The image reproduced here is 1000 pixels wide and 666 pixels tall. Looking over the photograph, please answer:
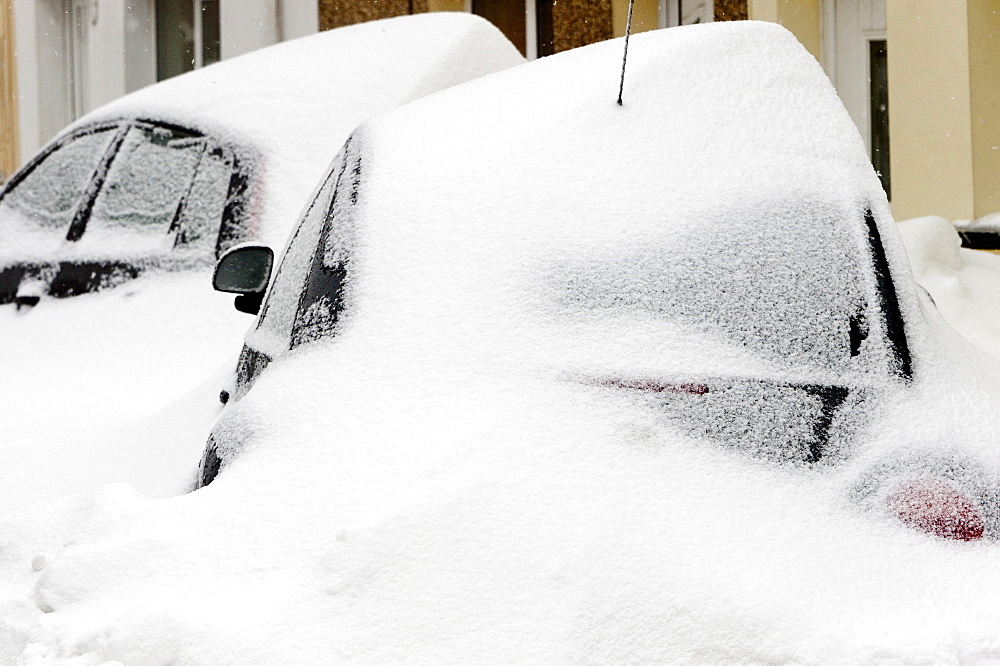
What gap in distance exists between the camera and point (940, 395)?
2656mm

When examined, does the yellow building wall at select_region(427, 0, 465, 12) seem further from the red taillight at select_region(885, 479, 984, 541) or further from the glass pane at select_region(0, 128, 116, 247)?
the red taillight at select_region(885, 479, 984, 541)

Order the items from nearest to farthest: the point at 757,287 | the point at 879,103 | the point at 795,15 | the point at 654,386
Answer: the point at 654,386 < the point at 757,287 < the point at 795,15 < the point at 879,103

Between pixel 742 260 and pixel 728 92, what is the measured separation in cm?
55

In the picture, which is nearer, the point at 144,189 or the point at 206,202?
the point at 206,202

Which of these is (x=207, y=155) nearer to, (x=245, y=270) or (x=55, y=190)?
(x=55, y=190)

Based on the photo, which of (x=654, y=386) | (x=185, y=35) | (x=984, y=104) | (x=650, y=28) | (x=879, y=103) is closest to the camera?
(x=654, y=386)

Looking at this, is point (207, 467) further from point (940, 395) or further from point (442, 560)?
point (940, 395)

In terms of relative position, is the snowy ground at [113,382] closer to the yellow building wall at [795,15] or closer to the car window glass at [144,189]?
the car window glass at [144,189]

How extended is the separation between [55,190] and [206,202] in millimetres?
1206

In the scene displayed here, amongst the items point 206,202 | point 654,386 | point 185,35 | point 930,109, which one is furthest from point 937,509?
point 185,35

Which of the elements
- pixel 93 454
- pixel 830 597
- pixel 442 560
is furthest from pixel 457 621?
pixel 93 454

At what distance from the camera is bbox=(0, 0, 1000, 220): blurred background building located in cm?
891

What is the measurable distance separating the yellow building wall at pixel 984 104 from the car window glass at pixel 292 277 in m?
6.31

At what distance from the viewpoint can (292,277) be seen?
11.1 ft
